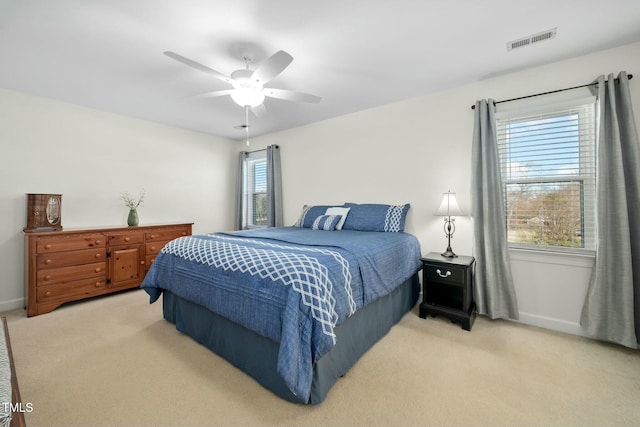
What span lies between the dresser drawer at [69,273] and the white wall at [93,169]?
584 millimetres

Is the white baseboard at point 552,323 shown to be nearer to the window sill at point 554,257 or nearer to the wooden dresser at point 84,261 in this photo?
the window sill at point 554,257

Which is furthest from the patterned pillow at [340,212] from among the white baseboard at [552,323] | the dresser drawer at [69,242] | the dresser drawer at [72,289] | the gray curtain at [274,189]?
Answer: the dresser drawer at [72,289]

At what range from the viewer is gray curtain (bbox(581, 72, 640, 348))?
210cm

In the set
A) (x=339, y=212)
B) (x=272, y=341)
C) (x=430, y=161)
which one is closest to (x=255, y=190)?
(x=339, y=212)

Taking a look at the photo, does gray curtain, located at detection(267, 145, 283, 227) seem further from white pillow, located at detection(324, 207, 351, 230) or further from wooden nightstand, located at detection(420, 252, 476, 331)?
wooden nightstand, located at detection(420, 252, 476, 331)

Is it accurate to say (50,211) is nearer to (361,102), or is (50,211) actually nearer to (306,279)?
(306,279)

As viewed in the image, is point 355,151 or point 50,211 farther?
point 355,151

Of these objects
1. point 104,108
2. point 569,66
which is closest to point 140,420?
point 104,108

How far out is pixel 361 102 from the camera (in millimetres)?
3439

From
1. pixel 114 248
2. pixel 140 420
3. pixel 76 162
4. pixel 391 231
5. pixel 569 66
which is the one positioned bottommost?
pixel 140 420

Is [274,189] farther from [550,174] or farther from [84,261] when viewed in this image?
[550,174]

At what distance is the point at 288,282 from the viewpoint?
61.7 inches

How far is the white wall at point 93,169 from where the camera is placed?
9.99ft

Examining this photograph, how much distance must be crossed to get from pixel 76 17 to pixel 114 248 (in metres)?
2.52
